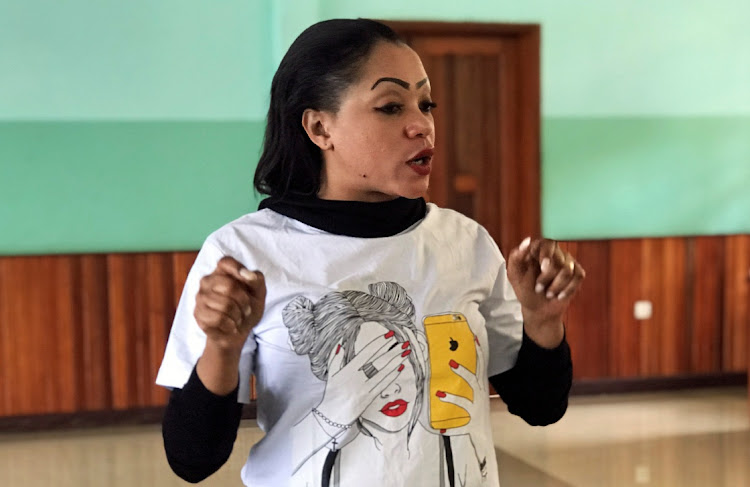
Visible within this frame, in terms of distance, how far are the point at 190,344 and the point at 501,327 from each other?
0.46 m

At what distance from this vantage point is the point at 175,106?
4293mm

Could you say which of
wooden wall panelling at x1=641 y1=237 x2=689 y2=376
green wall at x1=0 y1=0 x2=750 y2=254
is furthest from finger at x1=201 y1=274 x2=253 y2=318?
wooden wall panelling at x1=641 y1=237 x2=689 y2=376

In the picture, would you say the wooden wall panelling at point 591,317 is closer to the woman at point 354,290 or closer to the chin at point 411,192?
the woman at point 354,290

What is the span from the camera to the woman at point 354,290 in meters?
1.03

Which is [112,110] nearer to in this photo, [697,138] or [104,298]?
[104,298]

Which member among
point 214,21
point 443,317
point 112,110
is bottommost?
point 443,317

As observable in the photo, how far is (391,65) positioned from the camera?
45.1 inches

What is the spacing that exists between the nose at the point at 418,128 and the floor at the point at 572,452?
6.74ft

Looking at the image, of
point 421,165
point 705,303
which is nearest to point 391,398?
point 421,165

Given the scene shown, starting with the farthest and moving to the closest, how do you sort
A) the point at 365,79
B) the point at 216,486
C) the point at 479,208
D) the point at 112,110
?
the point at 479,208
the point at 112,110
the point at 216,486
the point at 365,79

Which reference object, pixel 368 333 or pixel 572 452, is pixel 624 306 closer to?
pixel 572 452

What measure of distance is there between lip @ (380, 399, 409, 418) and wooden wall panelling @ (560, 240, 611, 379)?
12.7ft

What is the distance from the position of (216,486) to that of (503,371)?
228 centimetres

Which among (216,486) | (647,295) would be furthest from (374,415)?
(647,295)
